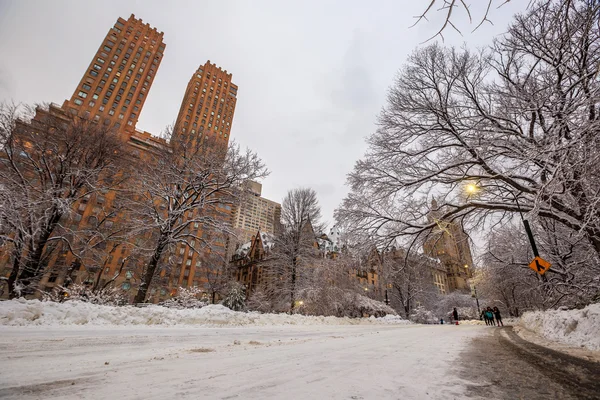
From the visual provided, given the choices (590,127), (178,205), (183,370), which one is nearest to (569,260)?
(590,127)

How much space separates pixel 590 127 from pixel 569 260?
14.4 metres

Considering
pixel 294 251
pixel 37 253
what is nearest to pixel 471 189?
pixel 294 251

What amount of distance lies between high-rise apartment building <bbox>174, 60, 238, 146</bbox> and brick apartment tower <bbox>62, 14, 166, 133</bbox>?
13.4 m

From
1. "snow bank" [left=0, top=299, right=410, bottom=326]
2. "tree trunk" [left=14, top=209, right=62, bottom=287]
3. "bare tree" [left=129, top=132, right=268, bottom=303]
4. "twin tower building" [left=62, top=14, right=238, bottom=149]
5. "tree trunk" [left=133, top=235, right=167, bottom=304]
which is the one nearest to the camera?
"snow bank" [left=0, top=299, right=410, bottom=326]

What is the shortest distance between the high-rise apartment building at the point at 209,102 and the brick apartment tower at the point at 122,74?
13368mm

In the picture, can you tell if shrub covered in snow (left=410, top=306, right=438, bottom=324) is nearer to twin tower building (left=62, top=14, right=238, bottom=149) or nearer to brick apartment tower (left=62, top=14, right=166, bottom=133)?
twin tower building (left=62, top=14, right=238, bottom=149)

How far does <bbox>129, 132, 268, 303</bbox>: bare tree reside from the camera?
39.0 ft

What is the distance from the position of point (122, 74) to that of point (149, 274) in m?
84.0

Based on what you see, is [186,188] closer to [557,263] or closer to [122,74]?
[557,263]

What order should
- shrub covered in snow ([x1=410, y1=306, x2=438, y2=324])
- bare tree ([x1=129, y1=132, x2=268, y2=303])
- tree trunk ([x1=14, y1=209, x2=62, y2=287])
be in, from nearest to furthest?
1. tree trunk ([x1=14, y1=209, x2=62, y2=287])
2. bare tree ([x1=129, y1=132, x2=268, y2=303])
3. shrub covered in snow ([x1=410, y1=306, x2=438, y2=324])

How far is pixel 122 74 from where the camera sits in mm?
69500

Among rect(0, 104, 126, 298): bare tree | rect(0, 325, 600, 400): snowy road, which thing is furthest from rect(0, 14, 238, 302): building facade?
rect(0, 325, 600, 400): snowy road

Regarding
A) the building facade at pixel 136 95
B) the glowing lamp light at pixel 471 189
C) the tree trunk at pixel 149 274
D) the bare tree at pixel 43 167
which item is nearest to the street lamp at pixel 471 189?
the glowing lamp light at pixel 471 189

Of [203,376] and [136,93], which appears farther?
[136,93]
